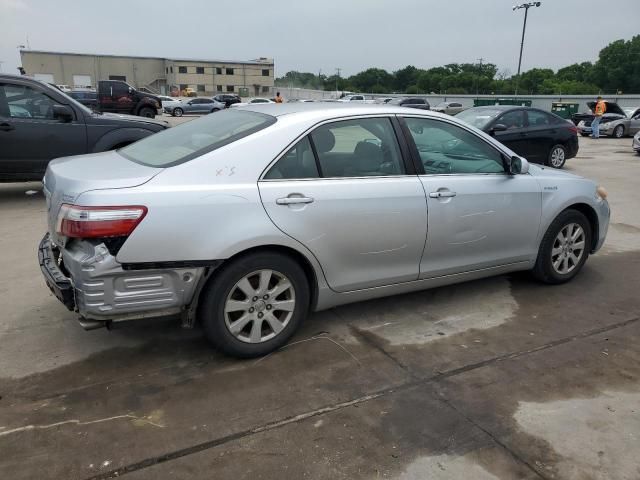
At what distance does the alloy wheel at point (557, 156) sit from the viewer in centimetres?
1162

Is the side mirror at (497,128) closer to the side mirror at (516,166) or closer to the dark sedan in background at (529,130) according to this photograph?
the dark sedan in background at (529,130)

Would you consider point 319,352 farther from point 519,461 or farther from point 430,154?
point 430,154

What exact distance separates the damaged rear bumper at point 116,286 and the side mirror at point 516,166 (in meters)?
2.60

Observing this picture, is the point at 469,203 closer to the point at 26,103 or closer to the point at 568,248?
the point at 568,248

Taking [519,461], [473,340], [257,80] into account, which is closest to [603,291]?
[473,340]

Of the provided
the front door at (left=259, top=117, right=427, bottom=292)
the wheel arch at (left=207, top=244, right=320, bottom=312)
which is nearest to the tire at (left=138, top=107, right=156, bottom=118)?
the front door at (left=259, top=117, right=427, bottom=292)

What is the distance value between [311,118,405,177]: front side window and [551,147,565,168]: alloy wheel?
924cm

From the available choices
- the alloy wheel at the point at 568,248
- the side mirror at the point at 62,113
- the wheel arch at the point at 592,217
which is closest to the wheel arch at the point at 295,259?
the alloy wheel at the point at 568,248

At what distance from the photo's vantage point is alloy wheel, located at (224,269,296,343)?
A: 10.4 feet

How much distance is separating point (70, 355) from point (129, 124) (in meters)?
5.08

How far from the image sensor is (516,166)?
413cm

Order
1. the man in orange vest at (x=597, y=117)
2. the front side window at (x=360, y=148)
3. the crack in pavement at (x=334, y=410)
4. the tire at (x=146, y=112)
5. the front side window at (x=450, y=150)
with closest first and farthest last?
1. the crack in pavement at (x=334, y=410)
2. the front side window at (x=360, y=148)
3. the front side window at (x=450, y=150)
4. the man in orange vest at (x=597, y=117)
5. the tire at (x=146, y=112)

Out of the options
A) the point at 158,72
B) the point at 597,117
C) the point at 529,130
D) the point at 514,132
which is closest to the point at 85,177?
the point at 514,132

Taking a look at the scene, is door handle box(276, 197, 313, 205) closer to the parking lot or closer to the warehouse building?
the parking lot
